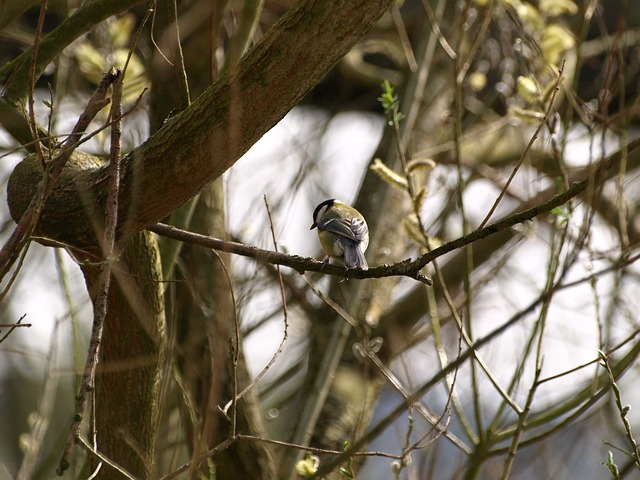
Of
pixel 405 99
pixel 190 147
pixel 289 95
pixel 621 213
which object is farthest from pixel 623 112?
pixel 190 147

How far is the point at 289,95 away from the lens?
1.93m

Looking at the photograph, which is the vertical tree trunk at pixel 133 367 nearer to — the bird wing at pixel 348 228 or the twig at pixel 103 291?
the twig at pixel 103 291

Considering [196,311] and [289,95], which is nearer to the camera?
[289,95]

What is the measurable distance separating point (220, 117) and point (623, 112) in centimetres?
174

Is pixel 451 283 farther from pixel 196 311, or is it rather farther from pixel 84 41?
pixel 84 41

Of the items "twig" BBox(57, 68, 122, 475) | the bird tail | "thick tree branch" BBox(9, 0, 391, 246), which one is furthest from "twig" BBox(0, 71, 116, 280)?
the bird tail

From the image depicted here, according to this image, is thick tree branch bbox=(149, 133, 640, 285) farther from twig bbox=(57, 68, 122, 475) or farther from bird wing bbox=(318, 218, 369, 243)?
bird wing bbox=(318, 218, 369, 243)

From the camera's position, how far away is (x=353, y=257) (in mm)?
2674

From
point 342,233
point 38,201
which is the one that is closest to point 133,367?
point 38,201

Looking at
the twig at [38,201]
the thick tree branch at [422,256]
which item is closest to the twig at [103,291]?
the twig at [38,201]

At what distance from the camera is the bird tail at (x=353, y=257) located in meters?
2.52

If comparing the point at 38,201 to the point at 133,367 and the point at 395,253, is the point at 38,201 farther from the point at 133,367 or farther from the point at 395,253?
the point at 395,253

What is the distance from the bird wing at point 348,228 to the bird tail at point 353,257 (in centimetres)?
9

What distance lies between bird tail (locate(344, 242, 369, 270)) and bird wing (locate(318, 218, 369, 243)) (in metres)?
0.09
